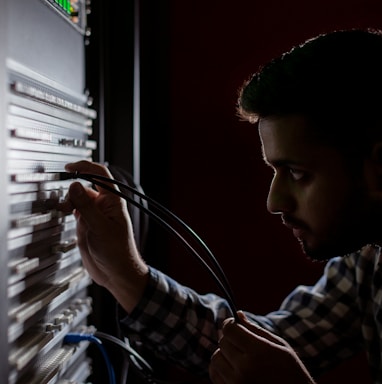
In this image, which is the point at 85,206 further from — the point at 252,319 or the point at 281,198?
the point at 252,319

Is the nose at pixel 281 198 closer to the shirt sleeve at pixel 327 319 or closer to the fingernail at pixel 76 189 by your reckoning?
the fingernail at pixel 76 189

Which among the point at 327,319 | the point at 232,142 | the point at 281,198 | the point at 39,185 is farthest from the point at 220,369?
the point at 232,142

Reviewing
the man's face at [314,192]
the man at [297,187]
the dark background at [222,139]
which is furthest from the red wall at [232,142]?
the man's face at [314,192]

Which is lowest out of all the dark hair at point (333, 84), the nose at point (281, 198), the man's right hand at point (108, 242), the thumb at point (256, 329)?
the thumb at point (256, 329)

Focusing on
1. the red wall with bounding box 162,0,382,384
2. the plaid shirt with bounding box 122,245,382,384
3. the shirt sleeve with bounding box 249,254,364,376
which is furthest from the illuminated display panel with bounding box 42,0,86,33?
the shirt sleeve with bounding box 249,254,364,376

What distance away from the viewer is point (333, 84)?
A: 2.69 ft

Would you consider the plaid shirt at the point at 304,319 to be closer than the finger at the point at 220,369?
No

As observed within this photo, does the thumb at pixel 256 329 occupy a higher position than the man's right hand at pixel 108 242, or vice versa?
the man's right hand at pixel 108 242

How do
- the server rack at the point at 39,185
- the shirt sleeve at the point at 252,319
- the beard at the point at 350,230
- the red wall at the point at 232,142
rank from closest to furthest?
the server rack at the point at 39,185 → the beard at the point at 350,230 → the shirt sleeve at the point at 252,319 → the red wall at the point at 232,142

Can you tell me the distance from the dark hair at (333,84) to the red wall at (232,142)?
0.65 m

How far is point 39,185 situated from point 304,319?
2.55 feet

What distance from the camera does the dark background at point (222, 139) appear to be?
1496mm

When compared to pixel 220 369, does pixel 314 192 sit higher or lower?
higher

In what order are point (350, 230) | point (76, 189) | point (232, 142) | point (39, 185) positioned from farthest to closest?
1. point (232, 142)
2. point (350, 230)
3. point (76, 189)
4. point (39, 185)
